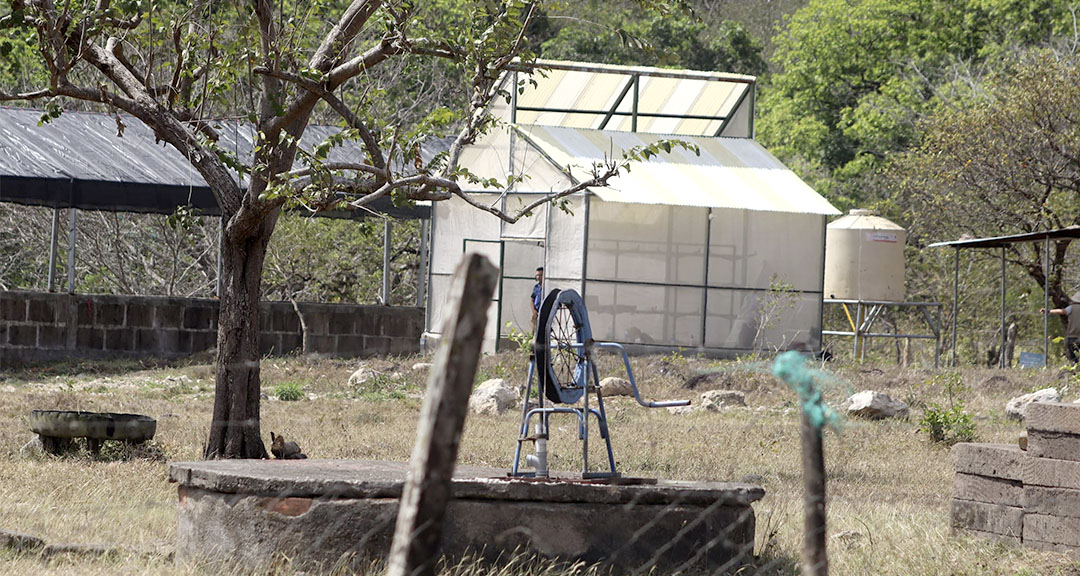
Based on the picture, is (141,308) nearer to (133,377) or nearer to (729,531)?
(133,377)

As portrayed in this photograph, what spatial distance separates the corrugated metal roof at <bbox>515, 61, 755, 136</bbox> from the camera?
2314 cm

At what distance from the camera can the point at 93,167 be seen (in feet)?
67.7

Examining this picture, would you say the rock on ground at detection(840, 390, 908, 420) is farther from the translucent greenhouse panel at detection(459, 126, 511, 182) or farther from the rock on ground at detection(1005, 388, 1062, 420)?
the translucent greenhouse panel at detection(459, 126, 511, 182)

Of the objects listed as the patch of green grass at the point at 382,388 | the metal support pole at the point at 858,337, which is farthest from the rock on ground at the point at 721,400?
the metal support pole at the point at 858,337

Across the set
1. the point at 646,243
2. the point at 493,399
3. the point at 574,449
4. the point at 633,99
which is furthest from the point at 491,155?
the point at 574,449

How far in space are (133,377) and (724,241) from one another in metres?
9.76

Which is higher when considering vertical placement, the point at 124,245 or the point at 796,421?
the point at 124,245

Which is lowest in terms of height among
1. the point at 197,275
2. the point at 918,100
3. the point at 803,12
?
Answer: the point at 197,275

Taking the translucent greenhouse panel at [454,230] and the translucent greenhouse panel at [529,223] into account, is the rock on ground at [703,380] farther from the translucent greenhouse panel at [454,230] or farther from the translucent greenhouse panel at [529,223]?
the translucent greenhouse panel at [454,230]

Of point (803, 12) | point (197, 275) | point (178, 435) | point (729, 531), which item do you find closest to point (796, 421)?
point (178, 435)

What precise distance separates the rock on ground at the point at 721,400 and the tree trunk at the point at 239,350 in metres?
6.97

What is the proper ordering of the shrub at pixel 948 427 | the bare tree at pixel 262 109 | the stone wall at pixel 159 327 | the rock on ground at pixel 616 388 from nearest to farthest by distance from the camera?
the bare tree at pixel 262 109
the shrub at pixel 948 427
the rock on ground at pixel 616 388
the stone wall at pixel 159 327

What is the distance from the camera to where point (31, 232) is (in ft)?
87.0

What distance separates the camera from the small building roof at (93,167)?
2005cm
